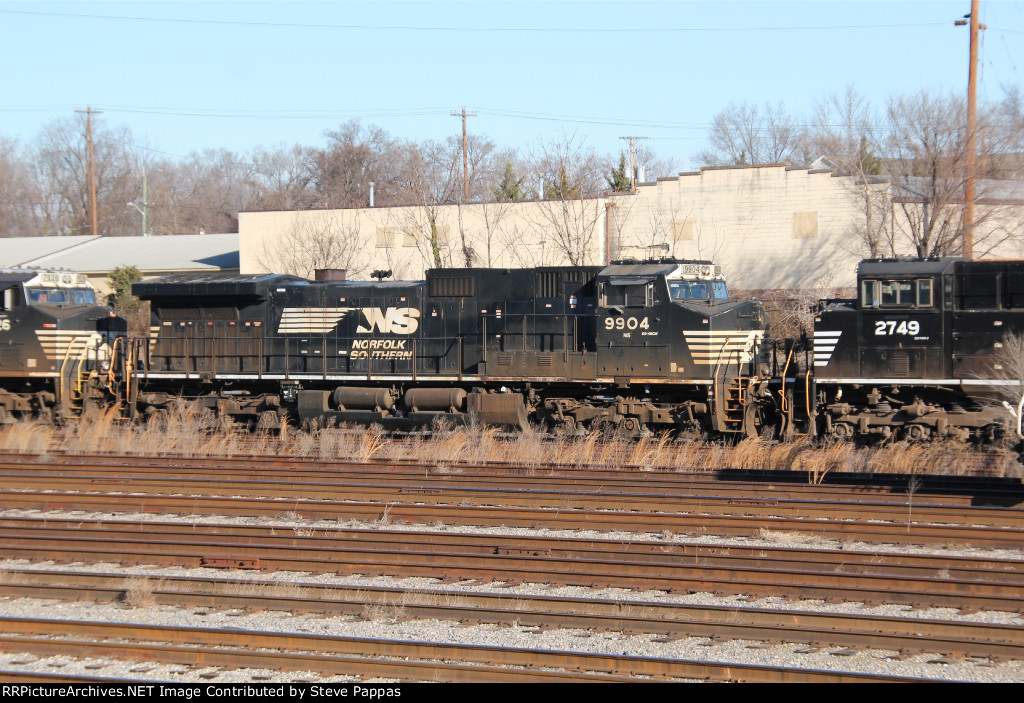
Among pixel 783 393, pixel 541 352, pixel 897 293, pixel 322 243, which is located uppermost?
pixel 322 243

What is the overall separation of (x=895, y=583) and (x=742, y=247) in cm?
2327

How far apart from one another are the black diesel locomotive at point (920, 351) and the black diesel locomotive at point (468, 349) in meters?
1.50

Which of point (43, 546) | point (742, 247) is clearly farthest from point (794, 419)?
point (742, 247)

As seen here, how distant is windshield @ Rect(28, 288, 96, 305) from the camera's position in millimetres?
19891

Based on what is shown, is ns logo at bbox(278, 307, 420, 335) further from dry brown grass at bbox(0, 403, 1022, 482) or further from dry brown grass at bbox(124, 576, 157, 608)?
dry brown grass at bbox(124, 576, 157, 608)

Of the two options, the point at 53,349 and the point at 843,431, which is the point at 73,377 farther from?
the point at 843,431

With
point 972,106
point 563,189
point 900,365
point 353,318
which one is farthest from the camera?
point 563,189

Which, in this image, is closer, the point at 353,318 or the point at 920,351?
the point at 920,351

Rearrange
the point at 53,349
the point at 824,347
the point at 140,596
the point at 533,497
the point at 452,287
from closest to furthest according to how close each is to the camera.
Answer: the point at 140,596, the point at 533,497, the point at 824,347, the point at 452,287, the point at 53,349

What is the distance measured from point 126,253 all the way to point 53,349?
26707mm

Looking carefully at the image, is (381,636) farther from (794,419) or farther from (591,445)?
→ (794,419)

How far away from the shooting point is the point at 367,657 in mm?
6738

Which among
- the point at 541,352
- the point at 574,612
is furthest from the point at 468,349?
the point at 574,612

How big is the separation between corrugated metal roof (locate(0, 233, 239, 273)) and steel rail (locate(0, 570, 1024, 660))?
32269 mm
